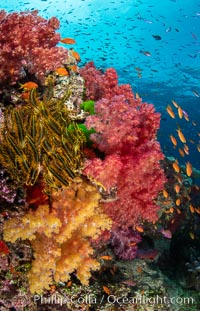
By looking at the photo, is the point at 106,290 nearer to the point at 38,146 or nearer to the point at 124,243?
the point at 124,243

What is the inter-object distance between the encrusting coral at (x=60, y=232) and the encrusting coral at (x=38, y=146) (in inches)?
20.8

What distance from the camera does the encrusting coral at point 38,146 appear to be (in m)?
3.82

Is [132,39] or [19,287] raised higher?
[132,39]

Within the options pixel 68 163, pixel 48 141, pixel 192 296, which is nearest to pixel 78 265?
pixel 68 163

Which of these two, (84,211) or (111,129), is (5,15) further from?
(84,211)

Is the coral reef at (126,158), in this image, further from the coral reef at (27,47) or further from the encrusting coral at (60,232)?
the coral reef at (27,47)

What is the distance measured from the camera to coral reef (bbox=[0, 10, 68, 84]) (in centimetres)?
568

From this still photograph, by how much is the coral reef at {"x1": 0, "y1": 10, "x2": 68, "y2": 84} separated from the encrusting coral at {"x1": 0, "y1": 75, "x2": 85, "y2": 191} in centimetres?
193

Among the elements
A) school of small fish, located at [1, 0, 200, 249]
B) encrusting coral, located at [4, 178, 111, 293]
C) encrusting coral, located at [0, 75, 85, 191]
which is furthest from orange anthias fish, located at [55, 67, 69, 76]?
school of small fish, located at [1, 0, 200, 249]

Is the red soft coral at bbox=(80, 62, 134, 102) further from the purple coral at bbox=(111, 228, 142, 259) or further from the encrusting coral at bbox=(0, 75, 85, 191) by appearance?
the purple coral at bbox=(111, 228, 142, 259)

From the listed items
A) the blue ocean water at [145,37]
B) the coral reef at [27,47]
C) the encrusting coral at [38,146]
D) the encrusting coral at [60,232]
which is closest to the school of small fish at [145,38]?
the blue ocean water at [145,37]

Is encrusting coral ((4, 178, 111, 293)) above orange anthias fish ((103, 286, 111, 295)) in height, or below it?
above

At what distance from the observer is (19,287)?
15.2ft

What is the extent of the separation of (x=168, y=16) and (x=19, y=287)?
33.2 m
